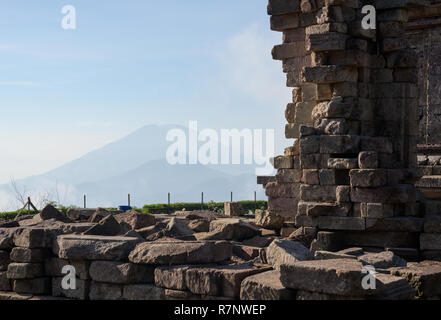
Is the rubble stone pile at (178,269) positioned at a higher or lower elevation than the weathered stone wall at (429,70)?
lower

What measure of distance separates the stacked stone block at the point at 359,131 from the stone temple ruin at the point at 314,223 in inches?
0.8

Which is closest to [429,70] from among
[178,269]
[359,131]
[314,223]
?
[359,131]

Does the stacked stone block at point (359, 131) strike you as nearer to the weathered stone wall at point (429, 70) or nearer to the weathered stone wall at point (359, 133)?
the weathered stone wall at point (359, 133)

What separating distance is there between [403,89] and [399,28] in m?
1.12

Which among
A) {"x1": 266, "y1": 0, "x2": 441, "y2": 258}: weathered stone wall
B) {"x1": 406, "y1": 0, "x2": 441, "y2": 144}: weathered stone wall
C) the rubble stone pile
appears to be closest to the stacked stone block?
{"x1": 266, "y1": 0, "x2": 441, "y2": 258}: weathered stone wall

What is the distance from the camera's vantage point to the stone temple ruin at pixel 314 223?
7629mm

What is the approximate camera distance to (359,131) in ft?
39.2

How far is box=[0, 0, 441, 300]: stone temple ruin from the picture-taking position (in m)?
7.63

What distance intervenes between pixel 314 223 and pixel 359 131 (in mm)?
1893

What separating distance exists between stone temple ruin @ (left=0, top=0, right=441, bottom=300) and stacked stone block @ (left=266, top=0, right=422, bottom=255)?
0.07 feet

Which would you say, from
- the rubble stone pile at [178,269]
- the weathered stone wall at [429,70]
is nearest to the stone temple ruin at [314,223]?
the rubble stone pile at [178,269]

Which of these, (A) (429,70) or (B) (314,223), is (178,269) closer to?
(B) (314,223)
